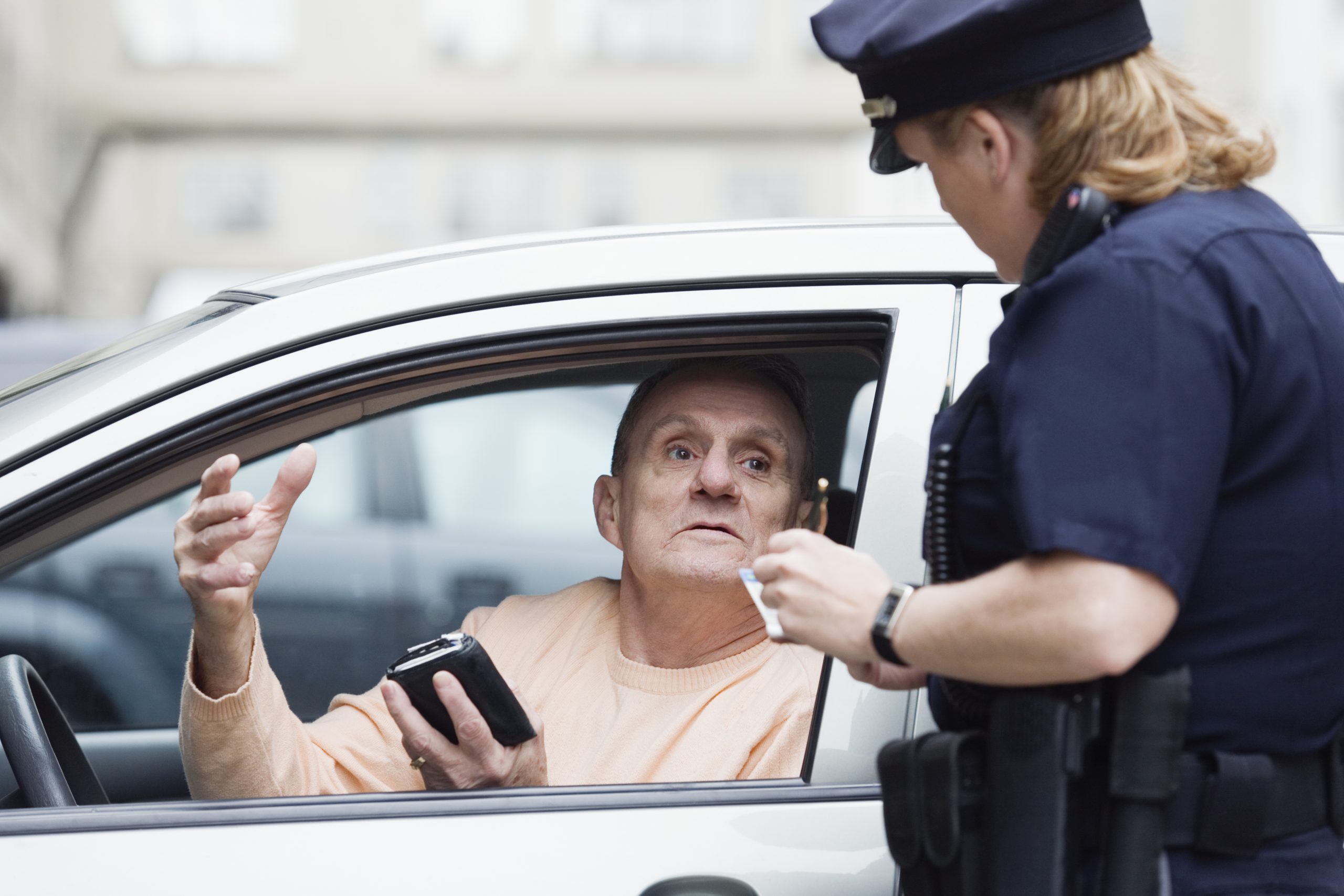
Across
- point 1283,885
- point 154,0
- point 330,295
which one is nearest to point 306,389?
point 330,295

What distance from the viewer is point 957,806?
123 centimetres

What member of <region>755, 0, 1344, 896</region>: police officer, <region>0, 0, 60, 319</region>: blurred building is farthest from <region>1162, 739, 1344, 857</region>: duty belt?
<region>0, 0, 60, 319</region>: blurred building

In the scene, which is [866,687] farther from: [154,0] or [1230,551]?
[154,0]

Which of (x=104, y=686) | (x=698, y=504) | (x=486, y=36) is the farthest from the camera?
(x=486, y=36)

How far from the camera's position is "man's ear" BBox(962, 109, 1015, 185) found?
4.07ft

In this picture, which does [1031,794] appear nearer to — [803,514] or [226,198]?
[803,514]

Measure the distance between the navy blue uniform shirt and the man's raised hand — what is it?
84 cm

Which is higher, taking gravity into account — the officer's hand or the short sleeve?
the short sleeve

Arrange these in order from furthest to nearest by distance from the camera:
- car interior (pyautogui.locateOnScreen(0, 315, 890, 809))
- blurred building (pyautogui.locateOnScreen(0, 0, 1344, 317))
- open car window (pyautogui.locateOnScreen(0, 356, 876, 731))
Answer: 1. blurred building (pyautogui.locateOnScreen(0, 0, 1344, 317))
2. open car window (pyautogui.locateOnScreen(0, 356, 876, 731))
3. car interior (pyautogui.locateOnScreen(0, 315, 890, 809))

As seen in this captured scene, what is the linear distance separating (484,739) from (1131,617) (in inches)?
37.4

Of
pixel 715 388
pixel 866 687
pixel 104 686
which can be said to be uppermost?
pixel 715 388

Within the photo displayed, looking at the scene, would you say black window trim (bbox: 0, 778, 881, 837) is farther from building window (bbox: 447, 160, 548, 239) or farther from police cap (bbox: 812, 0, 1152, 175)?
building window (bbox: 447, 160, 548, 239)

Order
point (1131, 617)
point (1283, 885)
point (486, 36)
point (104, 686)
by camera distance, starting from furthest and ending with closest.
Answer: point (486, 36) < point (104, 686) < point (1283, 885) < point (1131, 617)

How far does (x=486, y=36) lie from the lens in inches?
780
